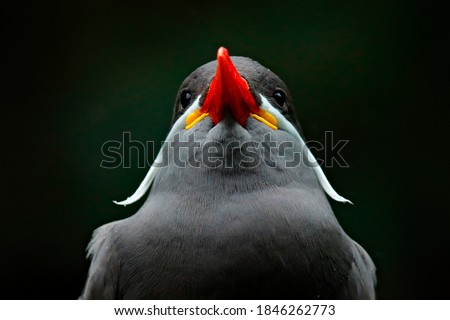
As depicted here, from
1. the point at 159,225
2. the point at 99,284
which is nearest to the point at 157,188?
the point at 159,225

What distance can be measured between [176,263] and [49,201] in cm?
230

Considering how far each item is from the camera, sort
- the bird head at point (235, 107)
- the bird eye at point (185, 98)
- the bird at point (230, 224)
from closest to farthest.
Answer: the bird at point (230, 224) → the bird head at point (235, 107) → the bird eye at point (185, 98)

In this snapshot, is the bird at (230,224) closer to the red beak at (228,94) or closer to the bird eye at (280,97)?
the red beak at (228,94)

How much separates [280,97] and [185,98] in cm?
54

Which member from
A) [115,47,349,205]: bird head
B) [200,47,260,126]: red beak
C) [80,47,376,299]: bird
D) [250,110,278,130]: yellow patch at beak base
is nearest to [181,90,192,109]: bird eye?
[115,47,349,205]: bird head

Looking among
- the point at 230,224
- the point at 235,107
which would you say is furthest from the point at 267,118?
the point at 230,224

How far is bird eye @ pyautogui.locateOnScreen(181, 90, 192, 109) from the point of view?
4.04 meters

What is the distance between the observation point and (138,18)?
215 inches

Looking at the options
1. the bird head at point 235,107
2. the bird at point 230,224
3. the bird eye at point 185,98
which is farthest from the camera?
the bird eye at point 185,98

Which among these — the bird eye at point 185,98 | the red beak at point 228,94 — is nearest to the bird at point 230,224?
the red beak at point 228,94

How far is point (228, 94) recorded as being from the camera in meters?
3.56

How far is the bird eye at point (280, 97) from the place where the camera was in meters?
4.06

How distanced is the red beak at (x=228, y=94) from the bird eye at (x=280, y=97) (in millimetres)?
316

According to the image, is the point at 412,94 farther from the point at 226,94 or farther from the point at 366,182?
the point at 226,94
